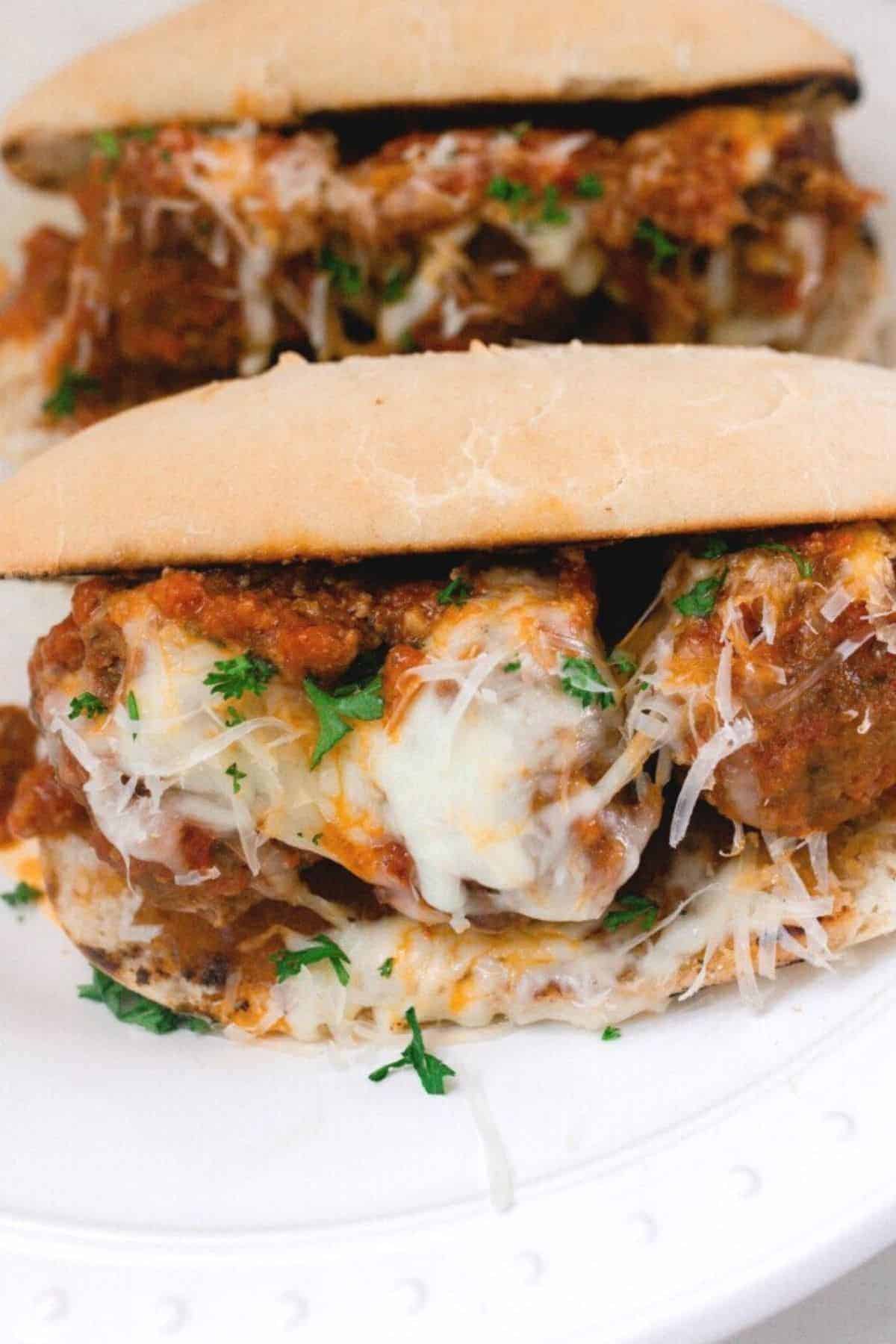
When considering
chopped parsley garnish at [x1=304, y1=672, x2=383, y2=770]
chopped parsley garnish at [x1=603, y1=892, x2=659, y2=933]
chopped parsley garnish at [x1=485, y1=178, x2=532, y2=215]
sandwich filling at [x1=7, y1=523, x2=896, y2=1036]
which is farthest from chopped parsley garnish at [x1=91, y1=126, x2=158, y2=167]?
chopped parsley garnish at [x1=603, y1=892, x2=659, y2=933]

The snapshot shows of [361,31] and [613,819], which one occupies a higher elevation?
[361,31]

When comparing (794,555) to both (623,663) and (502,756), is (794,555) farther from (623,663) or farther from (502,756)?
(502,756)

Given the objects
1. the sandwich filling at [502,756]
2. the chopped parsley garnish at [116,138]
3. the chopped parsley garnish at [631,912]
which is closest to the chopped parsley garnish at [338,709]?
the sandwich filling at [502,756]

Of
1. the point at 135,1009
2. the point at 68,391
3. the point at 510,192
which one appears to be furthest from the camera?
the point at 68,391

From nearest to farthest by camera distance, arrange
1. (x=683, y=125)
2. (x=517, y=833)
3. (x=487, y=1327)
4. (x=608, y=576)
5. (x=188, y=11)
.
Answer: (x=487, y=1327) → (x=517, y=833) → (x=608, y=576) → (x=683, y=125) → (x=188, y=11)

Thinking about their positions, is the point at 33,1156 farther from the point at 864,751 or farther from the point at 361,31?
the point at 361,31

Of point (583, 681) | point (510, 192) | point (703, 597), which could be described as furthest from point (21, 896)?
point (510, 192)

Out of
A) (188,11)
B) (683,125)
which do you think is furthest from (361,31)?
(683,125)
